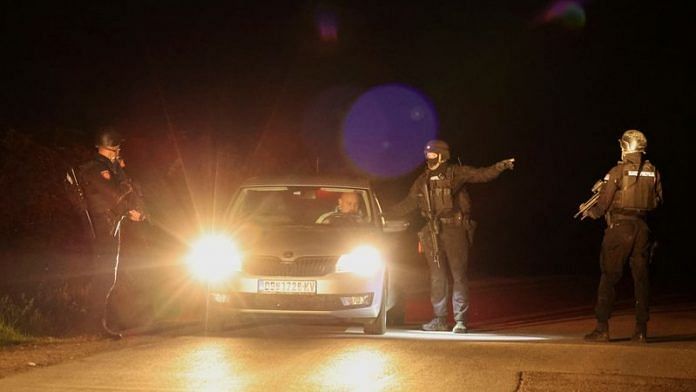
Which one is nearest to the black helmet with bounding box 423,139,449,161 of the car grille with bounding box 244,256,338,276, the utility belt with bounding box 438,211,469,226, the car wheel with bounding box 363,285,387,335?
the utility belt with bounding box 438,211,469,226

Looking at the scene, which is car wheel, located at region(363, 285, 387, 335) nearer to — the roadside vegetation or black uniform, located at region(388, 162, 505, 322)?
black uniform, located at region(388, 162, 505, 322)

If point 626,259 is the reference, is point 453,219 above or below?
above

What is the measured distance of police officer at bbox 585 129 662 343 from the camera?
432 inches

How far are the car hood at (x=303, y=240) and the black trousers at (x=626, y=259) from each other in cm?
237

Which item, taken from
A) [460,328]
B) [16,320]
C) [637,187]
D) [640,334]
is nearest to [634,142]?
[637,187]

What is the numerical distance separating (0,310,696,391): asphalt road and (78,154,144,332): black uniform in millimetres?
1118

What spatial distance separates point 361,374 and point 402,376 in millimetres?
323

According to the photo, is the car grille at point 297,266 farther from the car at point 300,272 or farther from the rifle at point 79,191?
the rifle at point 79,191

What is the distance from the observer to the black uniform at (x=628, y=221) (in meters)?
11.0

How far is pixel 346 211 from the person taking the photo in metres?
12.7

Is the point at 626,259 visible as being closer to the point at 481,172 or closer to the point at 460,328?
the point at 481,172

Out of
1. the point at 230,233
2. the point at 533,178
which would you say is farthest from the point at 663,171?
the point at 230,233

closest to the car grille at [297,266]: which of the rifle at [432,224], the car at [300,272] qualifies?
the car at [300,272]

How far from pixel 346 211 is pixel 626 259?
10.6 feet
